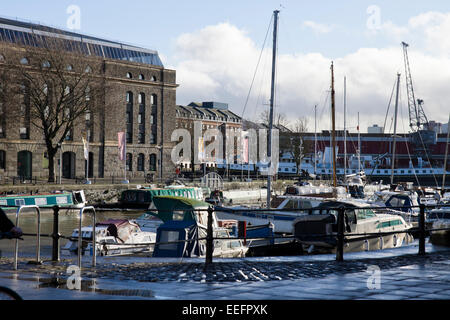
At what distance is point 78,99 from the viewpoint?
5903 cm

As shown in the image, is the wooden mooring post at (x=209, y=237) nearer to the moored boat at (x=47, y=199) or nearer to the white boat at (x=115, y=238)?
the white boat at (x=115, y=238)

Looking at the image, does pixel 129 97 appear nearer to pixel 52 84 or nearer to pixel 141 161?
pixel 141 161

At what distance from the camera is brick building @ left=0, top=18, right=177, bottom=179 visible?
6838 centimetres

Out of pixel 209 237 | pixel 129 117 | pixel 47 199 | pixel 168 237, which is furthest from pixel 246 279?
pixel 129 117

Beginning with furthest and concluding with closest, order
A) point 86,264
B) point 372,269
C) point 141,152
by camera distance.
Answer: point 141,152
point 86,264
point 372,269

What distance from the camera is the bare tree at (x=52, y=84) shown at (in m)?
57.2

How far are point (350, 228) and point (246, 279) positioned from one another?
14936mm

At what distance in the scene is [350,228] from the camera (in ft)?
80.3

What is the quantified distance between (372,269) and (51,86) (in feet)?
167

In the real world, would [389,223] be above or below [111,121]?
below

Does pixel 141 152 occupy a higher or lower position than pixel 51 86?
lower

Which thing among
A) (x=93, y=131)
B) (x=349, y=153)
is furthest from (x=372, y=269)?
(x=349, y=153)

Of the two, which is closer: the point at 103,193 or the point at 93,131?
the point at 103,193
